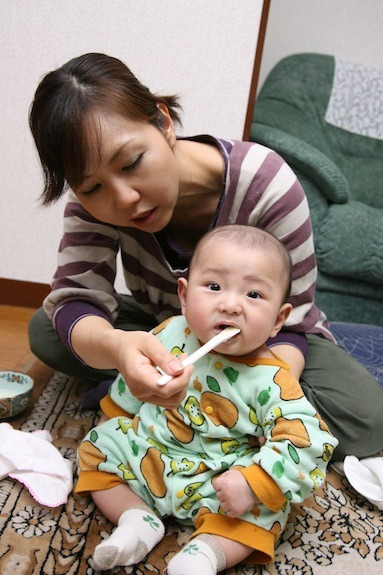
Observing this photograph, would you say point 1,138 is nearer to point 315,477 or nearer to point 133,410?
point 133,410

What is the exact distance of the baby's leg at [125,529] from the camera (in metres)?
0.81

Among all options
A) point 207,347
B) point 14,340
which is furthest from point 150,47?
point 207,347

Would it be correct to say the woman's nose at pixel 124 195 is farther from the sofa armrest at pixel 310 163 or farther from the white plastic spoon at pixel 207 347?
the sofa armrest at pixel 310 163

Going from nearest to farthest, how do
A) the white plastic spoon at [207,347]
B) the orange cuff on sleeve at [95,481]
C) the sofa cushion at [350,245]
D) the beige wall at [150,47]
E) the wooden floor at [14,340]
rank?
the white plastic spoon at [207,347], the orange cuff on sleeve at [95,481], the wooden floor at [14,340], the beige wall at [150,47], the sofa cushion at [350,245]

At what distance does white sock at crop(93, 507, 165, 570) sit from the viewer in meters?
0.81

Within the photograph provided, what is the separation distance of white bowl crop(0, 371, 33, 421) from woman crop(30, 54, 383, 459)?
0.09 metres

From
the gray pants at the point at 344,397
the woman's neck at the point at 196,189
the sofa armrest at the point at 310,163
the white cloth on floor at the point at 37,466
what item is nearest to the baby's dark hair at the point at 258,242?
the woman's neck at the point at 196,189

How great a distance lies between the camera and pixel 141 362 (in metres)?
0.80

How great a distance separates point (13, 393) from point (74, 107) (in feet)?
2.36

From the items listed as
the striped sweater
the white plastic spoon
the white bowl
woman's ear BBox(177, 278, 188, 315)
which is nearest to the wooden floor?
the white bowl

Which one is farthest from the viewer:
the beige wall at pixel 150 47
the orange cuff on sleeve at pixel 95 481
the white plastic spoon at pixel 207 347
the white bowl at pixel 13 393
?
the beige wall at pixel 150 47

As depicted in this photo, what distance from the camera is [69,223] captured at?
1.21 meters

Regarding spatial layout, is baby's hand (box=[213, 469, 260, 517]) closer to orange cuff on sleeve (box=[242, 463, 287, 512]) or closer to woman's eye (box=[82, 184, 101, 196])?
orange cuff on sleeve (box=[242, 463, 287, 512])

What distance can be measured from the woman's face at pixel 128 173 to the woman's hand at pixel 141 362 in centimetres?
21
